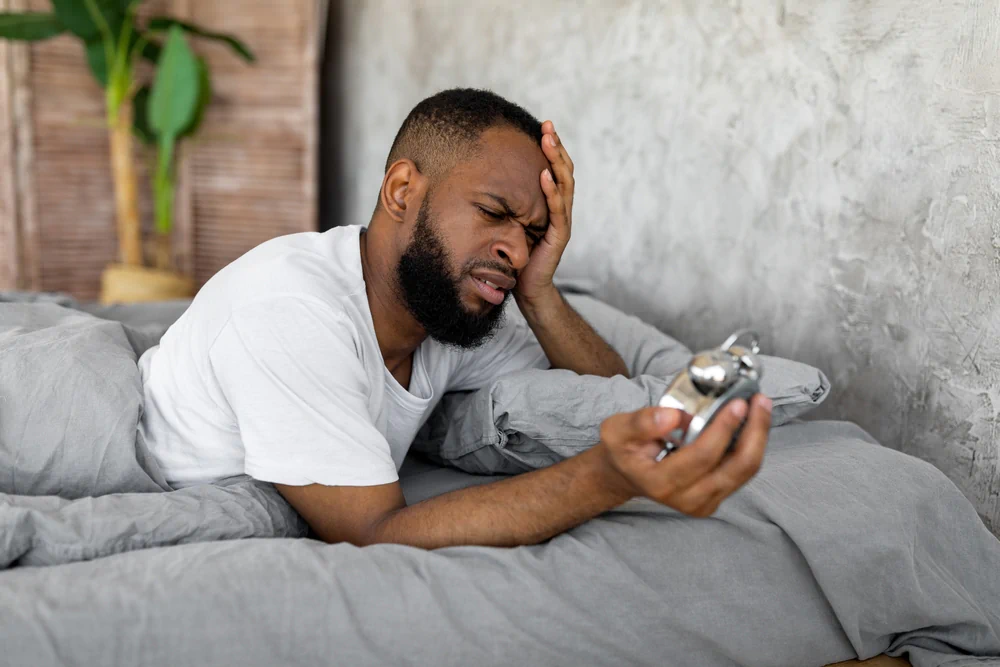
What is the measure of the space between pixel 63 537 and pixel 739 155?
1352mm

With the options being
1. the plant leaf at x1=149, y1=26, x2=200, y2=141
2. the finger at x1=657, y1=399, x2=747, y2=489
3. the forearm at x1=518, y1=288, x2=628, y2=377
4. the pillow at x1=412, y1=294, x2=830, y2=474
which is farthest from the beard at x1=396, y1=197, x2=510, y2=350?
the plant leaf at x1=149, y1=26, x2=200, y2=141

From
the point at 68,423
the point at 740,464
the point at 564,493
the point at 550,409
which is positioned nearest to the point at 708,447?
the point at 740,464

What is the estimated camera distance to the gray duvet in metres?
0.92

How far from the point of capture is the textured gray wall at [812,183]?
4.25 feet

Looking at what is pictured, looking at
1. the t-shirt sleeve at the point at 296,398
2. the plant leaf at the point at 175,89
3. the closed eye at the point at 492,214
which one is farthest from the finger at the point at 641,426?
the plant leaf at the point at 175,89

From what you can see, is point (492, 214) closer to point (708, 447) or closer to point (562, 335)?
point (562, 335)

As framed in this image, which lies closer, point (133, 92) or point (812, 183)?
point (812, 183)

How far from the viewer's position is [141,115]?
3.59 metres

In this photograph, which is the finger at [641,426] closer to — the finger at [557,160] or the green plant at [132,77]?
the finger at [557,160]

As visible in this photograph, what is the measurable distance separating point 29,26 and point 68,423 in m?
2.51

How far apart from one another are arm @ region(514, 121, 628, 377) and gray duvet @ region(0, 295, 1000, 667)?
212 millimetres

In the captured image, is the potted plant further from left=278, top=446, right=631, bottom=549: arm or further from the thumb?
the thumb

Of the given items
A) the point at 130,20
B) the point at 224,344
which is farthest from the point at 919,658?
the point at 130,20

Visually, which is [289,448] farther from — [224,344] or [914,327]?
[914,327]
